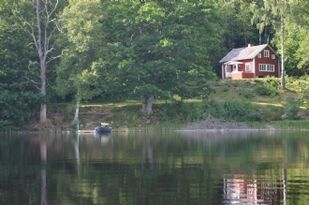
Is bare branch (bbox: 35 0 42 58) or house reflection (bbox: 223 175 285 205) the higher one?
bare branch (bbox: 35 0 42 58)

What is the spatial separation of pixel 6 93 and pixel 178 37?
757 inches

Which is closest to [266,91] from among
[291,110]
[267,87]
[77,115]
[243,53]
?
[267,87]

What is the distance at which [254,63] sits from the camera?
9800 cm

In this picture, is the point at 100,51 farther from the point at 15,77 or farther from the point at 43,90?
the point at 15,77

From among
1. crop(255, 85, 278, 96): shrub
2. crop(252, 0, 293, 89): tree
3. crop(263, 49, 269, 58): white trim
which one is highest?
crop(252, 0, 293, 89): tree

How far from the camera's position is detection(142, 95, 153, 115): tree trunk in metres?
74.6

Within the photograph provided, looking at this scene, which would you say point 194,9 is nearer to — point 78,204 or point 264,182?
point 264,182

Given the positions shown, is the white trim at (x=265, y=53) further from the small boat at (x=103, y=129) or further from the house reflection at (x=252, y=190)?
the house reflection at (x=252, y=190)

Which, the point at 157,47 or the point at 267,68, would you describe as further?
the point at 267,68

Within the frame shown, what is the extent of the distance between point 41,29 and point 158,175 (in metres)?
51.9

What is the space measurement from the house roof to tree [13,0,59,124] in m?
31.4

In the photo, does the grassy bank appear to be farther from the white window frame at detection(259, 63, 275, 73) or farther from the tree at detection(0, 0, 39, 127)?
the white window frame at detection(259, 63, 275, 73)

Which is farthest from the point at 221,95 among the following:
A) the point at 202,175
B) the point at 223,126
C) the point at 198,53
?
the point at 202,175

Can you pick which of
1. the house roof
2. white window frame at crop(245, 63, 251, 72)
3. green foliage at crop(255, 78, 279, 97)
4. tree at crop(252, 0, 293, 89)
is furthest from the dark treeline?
white window frame at crop(245, 63, 251, 72)
